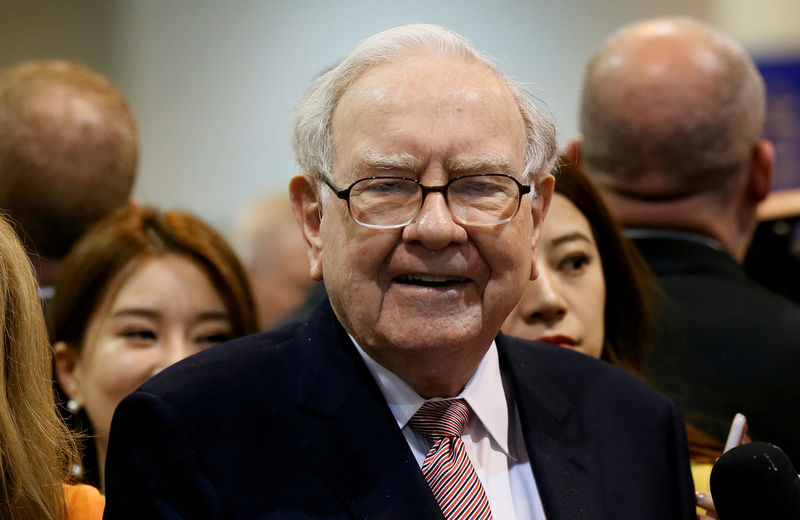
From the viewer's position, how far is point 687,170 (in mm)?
3189

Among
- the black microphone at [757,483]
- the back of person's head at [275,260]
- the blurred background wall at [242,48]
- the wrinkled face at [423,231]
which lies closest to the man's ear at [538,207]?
the wrinkled face at [423,231]

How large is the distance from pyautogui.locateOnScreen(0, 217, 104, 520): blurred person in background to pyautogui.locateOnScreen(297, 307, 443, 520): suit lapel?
1.45 ft

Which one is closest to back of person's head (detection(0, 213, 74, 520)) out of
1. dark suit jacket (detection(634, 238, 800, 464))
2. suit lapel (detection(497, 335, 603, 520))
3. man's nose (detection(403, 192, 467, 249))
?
man's nose (detection(403, 192, 467, 249))

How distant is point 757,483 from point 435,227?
69cm

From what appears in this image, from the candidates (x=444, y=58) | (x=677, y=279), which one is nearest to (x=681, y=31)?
(x=677, y=279)

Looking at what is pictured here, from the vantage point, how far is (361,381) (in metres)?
1.88

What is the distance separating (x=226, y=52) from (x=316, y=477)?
210 inches

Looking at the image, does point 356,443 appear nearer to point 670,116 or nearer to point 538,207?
point 538,207

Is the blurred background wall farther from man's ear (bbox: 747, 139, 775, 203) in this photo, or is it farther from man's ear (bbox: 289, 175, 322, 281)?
man's ear (bbox: 289, 175, 322, 281)

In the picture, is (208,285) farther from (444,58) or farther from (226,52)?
(226,52)

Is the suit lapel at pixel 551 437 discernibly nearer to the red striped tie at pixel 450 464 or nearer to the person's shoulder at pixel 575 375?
the person's shoulder at pixel 575 375

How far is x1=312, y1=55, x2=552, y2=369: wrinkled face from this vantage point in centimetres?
175

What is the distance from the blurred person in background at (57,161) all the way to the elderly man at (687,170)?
4.68 ft

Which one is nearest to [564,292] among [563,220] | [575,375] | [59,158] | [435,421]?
[563,220]
